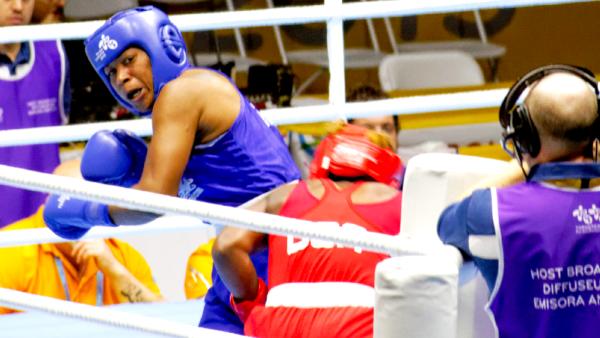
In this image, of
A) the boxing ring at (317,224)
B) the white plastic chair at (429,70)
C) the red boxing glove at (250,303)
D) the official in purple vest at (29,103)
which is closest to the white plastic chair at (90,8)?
the white plastic chair at (429,70)

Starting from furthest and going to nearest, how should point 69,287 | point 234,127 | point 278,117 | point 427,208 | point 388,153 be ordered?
1. point 69,287
2. point 278,117
3. point 234,127
4. point 388,153
5. point 427,208

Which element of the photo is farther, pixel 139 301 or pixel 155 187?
pixel 139 301

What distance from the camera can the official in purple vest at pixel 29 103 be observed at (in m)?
3.66

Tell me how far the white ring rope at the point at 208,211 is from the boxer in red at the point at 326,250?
0.36 m

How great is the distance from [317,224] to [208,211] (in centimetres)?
14

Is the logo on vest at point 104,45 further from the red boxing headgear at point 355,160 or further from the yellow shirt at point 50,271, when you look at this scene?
the yellow shirt at point 50,271

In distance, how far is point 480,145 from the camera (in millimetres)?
4781

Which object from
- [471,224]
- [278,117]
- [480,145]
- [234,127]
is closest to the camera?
[471,224]

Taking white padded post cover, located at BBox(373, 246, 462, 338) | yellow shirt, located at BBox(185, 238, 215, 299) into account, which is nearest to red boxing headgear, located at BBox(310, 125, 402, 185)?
white padded post cover, located at BBox(373, 246, 462, 338)

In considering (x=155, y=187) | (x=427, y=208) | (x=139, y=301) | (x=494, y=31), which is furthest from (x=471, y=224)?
(x=494, y=31)

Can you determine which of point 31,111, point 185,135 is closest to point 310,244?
point 185,135

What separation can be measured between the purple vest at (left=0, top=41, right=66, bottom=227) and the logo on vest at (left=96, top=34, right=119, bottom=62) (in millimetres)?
1185

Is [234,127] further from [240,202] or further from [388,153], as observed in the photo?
[388,153]

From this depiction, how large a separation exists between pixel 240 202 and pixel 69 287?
0.81 m
